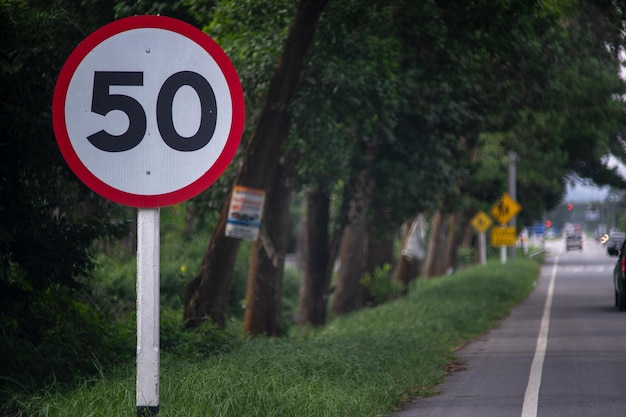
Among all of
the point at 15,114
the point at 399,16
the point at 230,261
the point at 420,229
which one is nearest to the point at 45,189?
the point at 15,114

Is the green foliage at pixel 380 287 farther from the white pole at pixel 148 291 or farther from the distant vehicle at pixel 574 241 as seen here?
the white pole at pixel 148 291

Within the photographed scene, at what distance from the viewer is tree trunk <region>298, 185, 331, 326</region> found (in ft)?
82.8

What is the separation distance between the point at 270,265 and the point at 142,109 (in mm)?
14120

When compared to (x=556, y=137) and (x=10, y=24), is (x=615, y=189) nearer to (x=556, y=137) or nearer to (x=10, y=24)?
(x=556, y=137)

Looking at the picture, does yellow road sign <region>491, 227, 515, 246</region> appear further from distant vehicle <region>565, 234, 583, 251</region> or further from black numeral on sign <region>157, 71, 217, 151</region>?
black numeral on sign <region>157, 71, 217, 151</region>

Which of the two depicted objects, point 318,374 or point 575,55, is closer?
point 318,374

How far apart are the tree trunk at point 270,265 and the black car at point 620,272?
5.90 metres

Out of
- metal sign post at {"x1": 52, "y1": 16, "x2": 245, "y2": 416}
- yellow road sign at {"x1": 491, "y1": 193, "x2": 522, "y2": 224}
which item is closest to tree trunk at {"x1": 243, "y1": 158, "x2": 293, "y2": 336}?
metal sign post at {"x1": 52, "y1": 16, "x2": 245, "y2": 416}

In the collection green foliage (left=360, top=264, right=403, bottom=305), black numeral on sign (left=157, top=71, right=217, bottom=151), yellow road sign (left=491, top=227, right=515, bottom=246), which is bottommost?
green foliage (left=360, top=264, right=403, bottom=305)

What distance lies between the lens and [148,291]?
192 inches

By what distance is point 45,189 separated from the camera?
970 centimetres

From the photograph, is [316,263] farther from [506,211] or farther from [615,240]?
[506,211]

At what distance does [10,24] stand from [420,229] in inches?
968

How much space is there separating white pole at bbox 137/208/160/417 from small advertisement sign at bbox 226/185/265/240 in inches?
332
